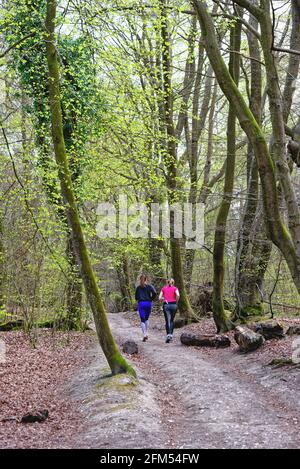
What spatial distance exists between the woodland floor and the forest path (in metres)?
0.01

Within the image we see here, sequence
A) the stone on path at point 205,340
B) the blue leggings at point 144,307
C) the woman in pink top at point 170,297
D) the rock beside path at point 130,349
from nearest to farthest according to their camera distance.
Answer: the rock beside path at point 130,349
the stone on path at point 205,340
the woman in pink top at point 170,297
the blue leggings at point 144,307

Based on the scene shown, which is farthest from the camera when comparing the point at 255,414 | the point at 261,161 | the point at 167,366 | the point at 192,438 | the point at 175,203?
the point at 175,203

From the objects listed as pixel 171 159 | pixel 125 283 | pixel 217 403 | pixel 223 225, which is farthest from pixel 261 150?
Result: pixel 125 283

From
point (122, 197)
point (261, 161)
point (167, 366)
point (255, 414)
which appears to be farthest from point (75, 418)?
point (122, 197)

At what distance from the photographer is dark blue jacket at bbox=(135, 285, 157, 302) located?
14133mm

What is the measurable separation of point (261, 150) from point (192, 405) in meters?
4.61

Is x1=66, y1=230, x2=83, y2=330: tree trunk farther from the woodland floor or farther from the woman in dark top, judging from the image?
the woodland floor

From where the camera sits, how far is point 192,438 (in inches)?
248

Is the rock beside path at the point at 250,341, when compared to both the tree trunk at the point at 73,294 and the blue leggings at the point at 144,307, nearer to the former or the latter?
the blue leggings at the point at 144,307

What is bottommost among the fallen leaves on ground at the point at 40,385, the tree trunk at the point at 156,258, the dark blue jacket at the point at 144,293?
the fallen leaves on ground at the point at 40,385

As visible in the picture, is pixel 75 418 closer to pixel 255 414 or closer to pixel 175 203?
pixel 255 414

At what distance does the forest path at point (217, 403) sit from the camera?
Result: 6.18m

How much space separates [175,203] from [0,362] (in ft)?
27.5

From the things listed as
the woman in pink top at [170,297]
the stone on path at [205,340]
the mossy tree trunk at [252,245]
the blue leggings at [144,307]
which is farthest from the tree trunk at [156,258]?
the stone on path at [205,340]
